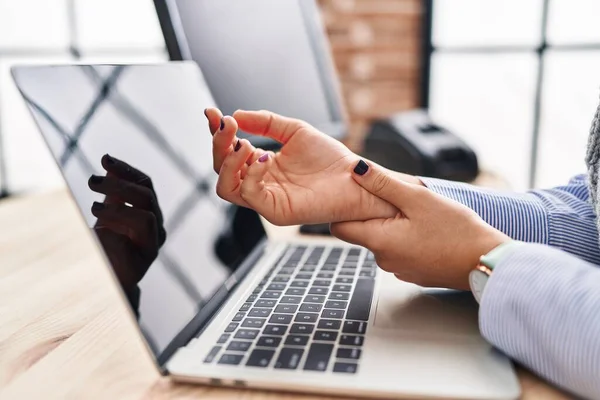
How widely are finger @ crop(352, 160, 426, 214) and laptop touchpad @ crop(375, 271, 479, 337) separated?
9 cm

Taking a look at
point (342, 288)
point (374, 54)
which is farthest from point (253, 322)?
point (374, 54)

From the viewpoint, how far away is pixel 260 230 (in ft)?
2.48

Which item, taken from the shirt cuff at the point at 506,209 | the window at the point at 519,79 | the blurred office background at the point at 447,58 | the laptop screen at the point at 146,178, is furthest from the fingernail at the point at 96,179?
the window at the point at 519,79

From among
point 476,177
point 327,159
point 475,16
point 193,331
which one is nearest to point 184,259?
point 193,331

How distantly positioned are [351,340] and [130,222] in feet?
0.68

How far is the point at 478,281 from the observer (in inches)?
18.4

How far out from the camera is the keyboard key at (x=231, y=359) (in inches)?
16.2

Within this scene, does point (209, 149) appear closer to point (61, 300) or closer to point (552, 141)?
point (61, 300)

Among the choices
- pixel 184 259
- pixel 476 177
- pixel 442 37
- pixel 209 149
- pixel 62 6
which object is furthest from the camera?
pixel 62 6

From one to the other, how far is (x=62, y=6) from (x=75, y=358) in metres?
1.82

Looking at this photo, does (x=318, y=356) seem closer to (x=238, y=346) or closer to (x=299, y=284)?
(x=238, y=346)

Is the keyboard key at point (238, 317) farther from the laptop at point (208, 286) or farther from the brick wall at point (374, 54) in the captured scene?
the brick wall at point (374, 54)

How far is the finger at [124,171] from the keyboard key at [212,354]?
172 millimetres

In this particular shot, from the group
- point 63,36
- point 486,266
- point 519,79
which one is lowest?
point 519,79
